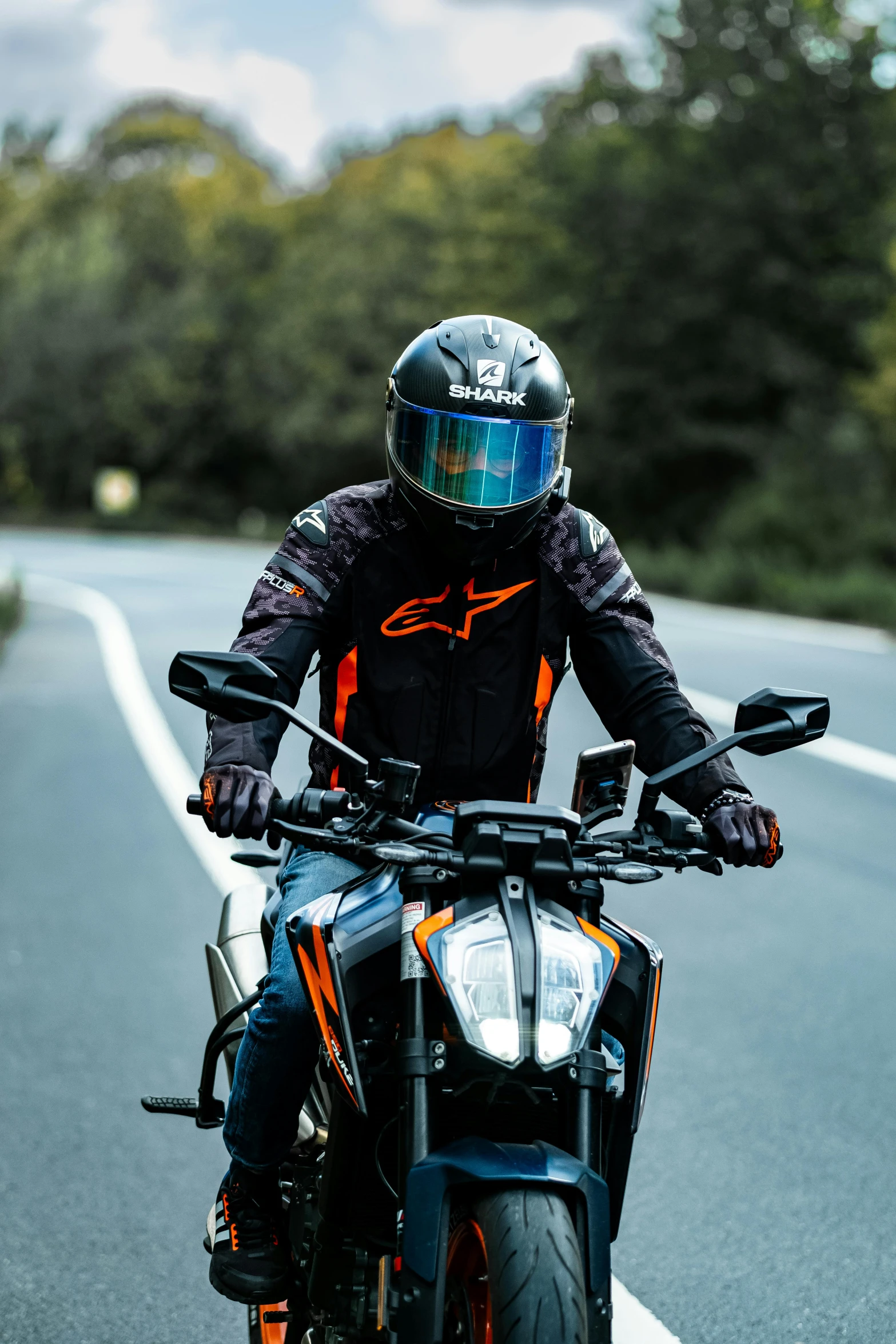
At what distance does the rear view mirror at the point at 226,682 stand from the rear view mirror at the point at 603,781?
0.56 metres

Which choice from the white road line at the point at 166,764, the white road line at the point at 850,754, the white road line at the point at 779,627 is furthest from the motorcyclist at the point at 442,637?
the white road line at the point at 779,627

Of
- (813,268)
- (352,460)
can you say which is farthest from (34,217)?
(813,268)

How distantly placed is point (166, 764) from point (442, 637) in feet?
29.6

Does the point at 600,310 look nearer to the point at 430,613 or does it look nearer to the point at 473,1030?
the point at 430,613

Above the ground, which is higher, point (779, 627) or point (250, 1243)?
point (250, 1243)

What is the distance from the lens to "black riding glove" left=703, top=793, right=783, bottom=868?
9.86ft

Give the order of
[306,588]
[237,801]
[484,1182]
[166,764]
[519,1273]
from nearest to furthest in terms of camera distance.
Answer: [519,1273] < [484,1182] < [237,801] < [306,588] < [166,764]

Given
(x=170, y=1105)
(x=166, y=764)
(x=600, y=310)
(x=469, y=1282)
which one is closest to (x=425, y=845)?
(x=469, y=1282)

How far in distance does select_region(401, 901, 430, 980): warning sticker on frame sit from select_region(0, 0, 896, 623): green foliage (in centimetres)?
2366

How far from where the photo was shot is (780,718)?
299 cm

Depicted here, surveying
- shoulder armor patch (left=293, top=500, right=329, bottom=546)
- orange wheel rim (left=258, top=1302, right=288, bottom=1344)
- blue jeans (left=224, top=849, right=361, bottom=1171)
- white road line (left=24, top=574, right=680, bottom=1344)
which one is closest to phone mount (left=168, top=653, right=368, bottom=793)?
blue jeans (left=224, top=849, right=361, bottom=1171)

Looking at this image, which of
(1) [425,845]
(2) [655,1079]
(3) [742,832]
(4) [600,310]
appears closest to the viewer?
(1) [425,845]

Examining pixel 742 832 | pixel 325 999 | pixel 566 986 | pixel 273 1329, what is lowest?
pixel 273 1329

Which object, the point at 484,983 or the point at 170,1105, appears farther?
the point at 170,1105
